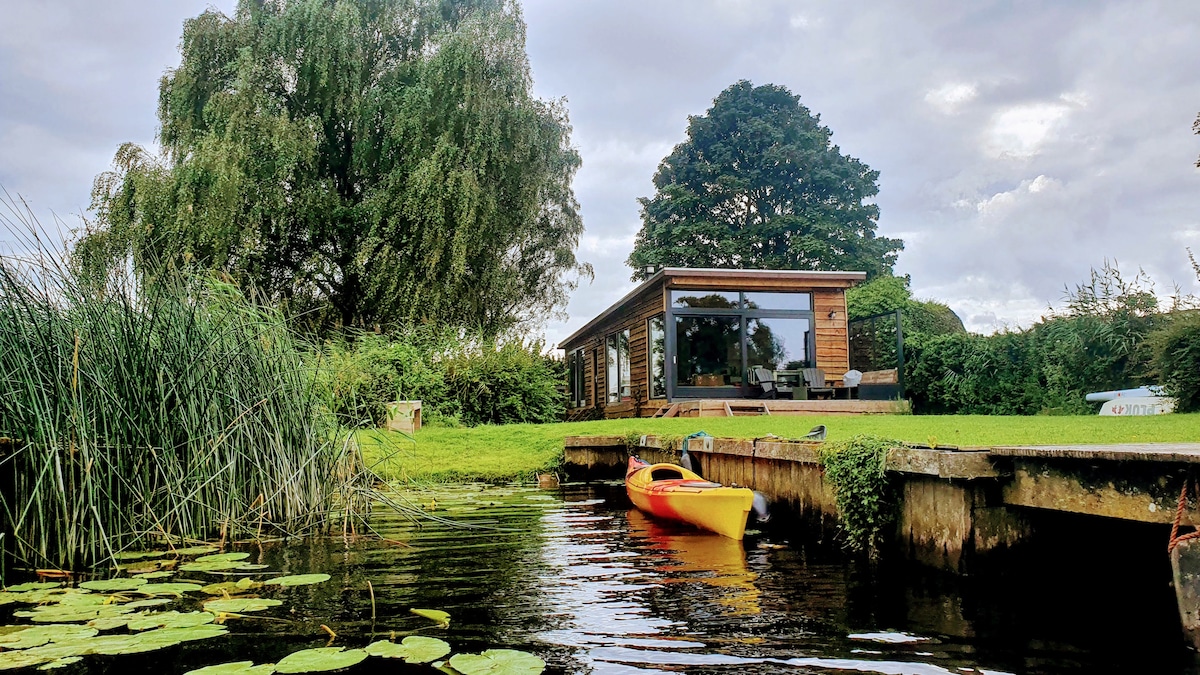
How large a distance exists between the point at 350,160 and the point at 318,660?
17.1 m

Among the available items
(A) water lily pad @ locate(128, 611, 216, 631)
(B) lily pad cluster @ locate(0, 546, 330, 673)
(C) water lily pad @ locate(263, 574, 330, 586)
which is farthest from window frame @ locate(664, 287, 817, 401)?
(A) water lily pad @ locate(128, 611, 216, 631)

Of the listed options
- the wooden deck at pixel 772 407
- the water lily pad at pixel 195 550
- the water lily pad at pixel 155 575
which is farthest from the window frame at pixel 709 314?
the water lily pad at pixel 155 575

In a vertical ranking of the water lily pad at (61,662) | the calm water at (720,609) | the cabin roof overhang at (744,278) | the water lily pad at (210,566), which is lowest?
the calm water at (720,609)

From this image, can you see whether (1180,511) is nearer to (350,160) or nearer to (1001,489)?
(1001,489)

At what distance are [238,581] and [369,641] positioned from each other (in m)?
1.29

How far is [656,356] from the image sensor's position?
16.4 meters

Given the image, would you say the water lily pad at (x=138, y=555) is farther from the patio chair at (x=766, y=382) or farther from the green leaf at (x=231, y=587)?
the patio chair at (x=766, y=382)

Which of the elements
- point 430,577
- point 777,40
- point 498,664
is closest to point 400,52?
point 777,40

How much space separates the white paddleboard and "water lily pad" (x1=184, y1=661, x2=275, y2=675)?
12600 mm

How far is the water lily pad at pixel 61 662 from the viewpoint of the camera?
253cm

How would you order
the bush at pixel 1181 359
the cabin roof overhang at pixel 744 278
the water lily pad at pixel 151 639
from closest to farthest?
1. the water lily pad at pixel 151 639
2. the bush at pixel 1181 359
3. the cabin roof overhang at pixel 744 278

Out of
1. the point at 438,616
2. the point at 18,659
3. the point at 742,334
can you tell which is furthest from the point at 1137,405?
the point at 18,659

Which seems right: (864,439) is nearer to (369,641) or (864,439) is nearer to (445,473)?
(369,641)

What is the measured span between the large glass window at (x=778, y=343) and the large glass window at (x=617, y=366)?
147 inches
